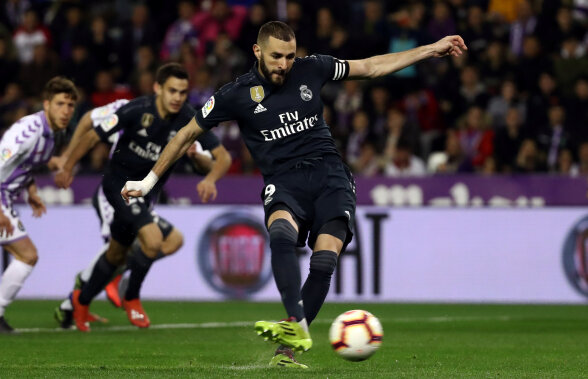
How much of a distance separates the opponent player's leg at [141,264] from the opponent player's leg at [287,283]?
3117 mm

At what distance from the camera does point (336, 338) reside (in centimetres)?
656

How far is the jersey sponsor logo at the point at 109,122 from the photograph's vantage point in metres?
9.88

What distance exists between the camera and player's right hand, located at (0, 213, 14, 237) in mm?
9539

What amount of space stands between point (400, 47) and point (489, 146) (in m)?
2.49

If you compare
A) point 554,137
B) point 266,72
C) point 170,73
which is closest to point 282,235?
point 266,72

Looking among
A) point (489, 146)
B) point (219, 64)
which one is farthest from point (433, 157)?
point (219, 64)

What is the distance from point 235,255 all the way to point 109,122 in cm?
454

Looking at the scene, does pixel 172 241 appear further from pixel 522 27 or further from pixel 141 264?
pixel 522 27

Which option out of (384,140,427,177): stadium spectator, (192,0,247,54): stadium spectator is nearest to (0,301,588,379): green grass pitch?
(384,140,427,177): stadium spectator

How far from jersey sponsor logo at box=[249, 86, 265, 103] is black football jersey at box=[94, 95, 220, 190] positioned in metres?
2.65

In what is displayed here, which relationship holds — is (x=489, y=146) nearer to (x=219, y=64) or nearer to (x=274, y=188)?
(x=219, y=64)

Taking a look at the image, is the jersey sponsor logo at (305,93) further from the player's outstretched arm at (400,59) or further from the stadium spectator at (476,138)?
the stadium spectator at (476,138)

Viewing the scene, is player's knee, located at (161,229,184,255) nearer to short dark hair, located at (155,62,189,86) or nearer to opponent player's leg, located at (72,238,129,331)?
opponent player's leg, located at (72,238,129,331)

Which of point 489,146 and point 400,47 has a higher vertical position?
point 400,47
